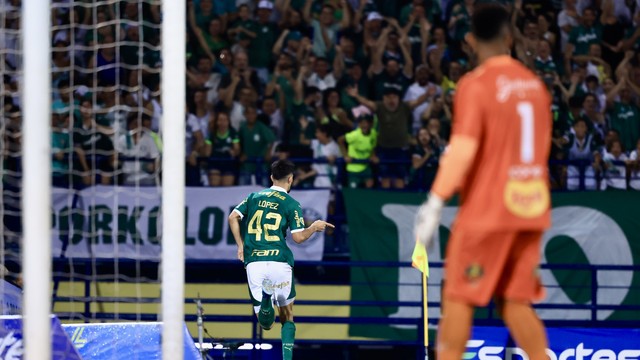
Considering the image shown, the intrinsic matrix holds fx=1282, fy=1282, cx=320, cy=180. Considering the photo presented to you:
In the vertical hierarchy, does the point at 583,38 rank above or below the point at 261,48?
above

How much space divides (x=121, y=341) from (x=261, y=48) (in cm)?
748

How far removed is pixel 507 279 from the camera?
5852 millimetres

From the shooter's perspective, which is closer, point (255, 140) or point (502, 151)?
point (502, 151)

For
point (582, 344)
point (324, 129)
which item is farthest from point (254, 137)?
point (582, 344)

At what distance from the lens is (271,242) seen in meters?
11.2

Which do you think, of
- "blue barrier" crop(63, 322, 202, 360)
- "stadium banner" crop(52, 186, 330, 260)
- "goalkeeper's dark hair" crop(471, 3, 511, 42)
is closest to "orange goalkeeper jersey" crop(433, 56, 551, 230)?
"goalkeeper's dark hair" crop(471, 3, 511, 42)

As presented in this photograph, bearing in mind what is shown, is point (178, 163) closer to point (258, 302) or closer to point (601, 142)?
point (258, 302)

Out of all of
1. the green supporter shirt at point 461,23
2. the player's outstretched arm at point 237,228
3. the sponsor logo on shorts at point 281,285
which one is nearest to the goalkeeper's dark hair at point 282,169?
the player's outstretched arm at point 237,228

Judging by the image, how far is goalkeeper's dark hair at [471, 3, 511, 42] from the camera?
5.92 meters

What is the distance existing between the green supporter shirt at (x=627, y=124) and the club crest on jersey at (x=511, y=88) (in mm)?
10318

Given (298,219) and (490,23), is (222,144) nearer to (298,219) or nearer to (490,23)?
(298,219)

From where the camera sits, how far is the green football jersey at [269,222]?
1108 cm

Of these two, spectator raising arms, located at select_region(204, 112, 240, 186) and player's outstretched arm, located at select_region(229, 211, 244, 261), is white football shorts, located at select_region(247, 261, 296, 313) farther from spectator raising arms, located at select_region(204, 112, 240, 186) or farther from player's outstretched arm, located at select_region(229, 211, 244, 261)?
spectator raising arms, located at select_region(204, 112, 240, 186)

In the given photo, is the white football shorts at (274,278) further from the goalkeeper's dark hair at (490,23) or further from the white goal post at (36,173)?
the goalkeeper's dark hair at (490,23)
